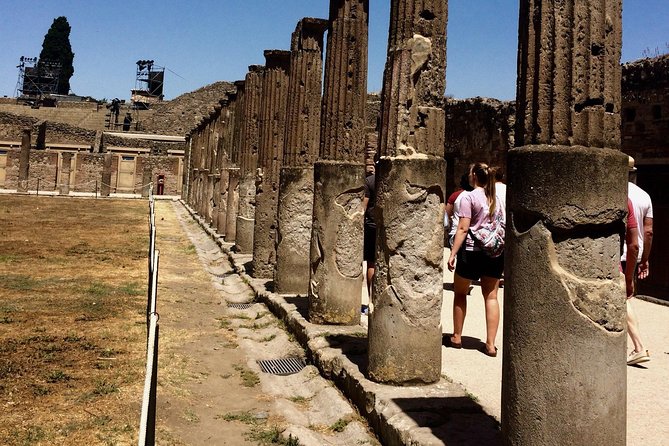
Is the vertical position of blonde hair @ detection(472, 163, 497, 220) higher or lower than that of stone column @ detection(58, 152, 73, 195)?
lower

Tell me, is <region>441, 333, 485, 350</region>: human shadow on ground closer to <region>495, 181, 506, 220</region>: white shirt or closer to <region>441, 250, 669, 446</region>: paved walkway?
<region>441, 250, 669, 446</region>: paved walkway

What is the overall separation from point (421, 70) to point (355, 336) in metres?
2.65

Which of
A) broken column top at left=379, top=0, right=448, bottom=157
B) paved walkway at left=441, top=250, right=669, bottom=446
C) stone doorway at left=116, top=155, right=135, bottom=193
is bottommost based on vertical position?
paved walkway at left=441, top=250, right=669, bottom=446

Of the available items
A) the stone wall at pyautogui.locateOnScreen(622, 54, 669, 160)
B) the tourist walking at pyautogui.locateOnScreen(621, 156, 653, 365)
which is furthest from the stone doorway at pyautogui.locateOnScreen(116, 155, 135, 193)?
the tourist walking at pyautogui.locateOnScreen(621, 156, 653, 365)

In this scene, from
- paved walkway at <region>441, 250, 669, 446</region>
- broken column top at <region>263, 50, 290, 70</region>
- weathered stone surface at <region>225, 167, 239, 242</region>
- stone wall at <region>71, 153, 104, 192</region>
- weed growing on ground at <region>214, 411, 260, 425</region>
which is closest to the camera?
paved walkway at <region>441, 250, 669, 446</region>

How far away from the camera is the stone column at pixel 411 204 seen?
15.2 feet

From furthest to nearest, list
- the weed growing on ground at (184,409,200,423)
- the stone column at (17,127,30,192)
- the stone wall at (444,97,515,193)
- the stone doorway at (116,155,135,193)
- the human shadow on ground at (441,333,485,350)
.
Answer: the stone doorway at (116,155,135,193)
the stone column at (17,127,30,192)
the stone wall at (444,97,515,193)
the human shadow on ground at (441,333,485,350)
the weed growing on ground at (184,409,200,423)

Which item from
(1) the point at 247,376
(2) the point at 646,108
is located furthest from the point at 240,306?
(2) the point at 646,108

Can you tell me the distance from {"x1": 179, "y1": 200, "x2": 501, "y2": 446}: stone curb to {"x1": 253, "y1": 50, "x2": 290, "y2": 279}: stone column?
3589mm

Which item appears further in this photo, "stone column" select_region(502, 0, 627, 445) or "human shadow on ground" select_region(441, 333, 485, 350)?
"human shadow on ground" select_region(441, 333, 485, 350)

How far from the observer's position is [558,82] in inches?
116

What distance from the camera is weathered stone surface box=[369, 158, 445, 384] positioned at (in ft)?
15.2

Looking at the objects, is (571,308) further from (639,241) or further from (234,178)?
(234,178)

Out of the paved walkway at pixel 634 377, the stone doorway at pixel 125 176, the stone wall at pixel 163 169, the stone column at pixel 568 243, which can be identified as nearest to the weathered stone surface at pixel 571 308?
the stone column at pixel 568 243
